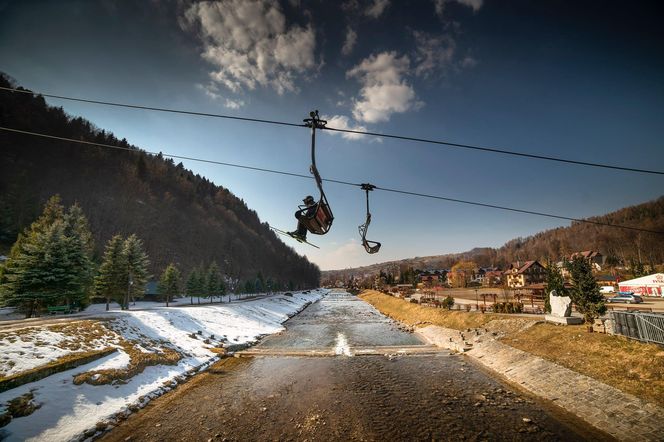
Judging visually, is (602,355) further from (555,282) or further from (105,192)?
(105,192)

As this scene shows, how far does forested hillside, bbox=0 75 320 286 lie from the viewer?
92244 mm

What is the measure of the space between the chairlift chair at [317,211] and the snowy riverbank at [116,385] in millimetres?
12468

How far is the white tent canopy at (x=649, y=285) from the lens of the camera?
162ft

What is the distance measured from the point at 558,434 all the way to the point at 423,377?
871 centimetres

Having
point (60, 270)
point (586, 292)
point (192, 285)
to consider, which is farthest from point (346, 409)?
point (192, 285)

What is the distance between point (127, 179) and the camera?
132625mm

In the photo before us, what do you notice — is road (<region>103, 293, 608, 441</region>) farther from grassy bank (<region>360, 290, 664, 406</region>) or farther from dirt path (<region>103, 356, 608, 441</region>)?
grassy bank (<region>360, 290, 664, 406</region>)

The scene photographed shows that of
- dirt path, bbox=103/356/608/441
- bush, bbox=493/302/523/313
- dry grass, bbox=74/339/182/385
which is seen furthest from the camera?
bush, bbox=493/302/523/313

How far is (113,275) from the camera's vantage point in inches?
1518

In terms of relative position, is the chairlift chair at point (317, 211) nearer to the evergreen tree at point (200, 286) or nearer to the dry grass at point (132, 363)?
the dry grass at point (132, 363)

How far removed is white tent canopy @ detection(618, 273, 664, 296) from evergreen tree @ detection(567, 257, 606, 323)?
46.8 meters

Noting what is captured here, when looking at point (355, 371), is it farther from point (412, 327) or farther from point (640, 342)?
point (412, 327)

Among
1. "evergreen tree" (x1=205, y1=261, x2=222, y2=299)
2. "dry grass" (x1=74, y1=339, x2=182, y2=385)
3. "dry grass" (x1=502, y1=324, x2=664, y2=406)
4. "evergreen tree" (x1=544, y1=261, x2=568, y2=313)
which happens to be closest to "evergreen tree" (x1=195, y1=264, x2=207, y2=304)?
"evergreen tree" (x1=205, y1=261, x2=222, y2=299)

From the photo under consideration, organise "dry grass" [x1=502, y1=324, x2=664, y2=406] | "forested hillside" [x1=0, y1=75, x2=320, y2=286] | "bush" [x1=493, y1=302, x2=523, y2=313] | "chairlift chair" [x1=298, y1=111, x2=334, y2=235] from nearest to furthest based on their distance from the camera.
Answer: "chairlift chair" [x1=298, y1=111, x2=334, y2=235]
"dry grass" [x1=502, y1=324, x2=664, y2=406]
"bush" [x1=493, y1=302, x2=523, y2=313]
"forested hillside" [x1=0, y1=75, x2=320, y2=286]
